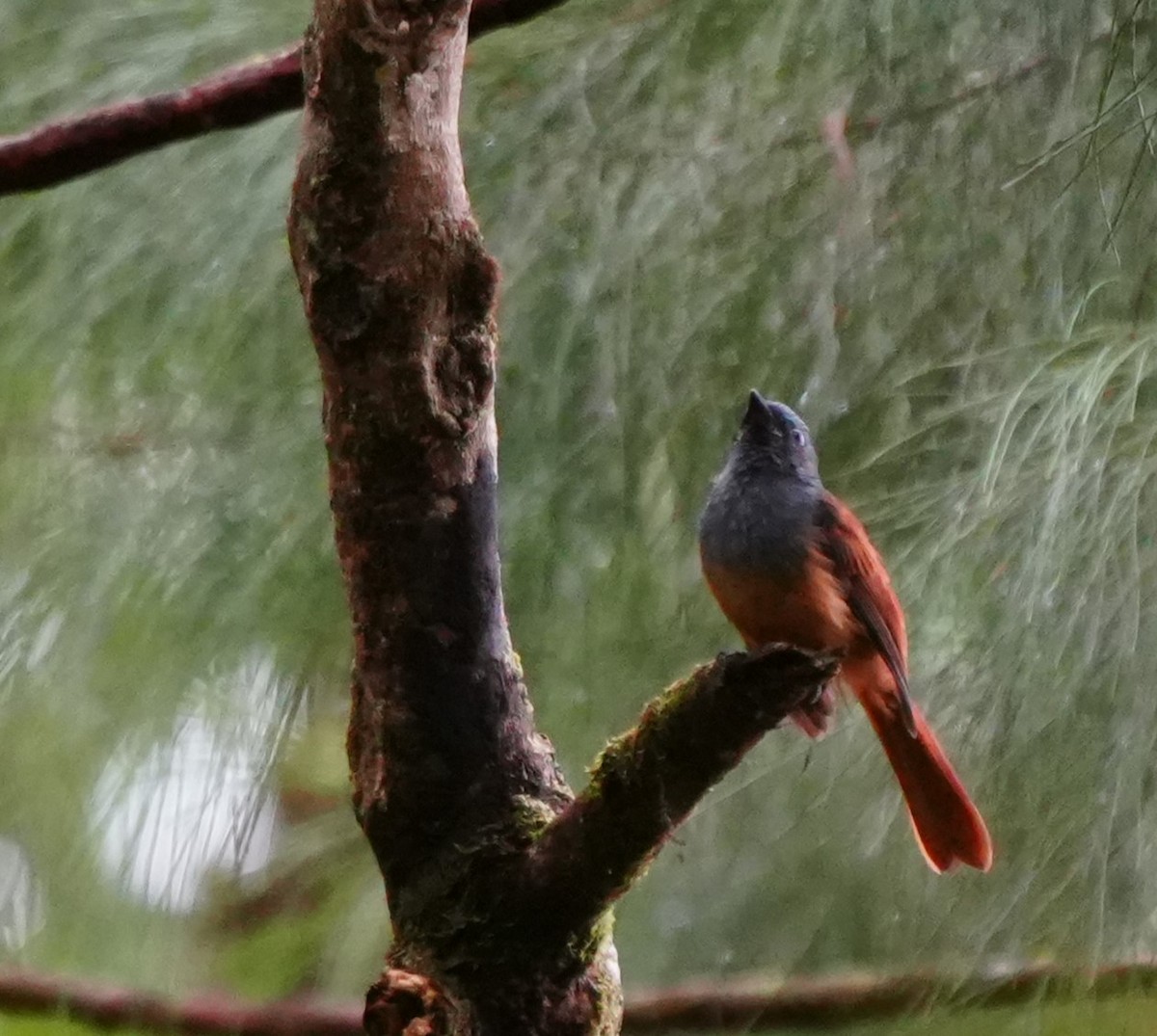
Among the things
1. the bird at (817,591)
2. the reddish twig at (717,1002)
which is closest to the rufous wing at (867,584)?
the bird at (817,591)

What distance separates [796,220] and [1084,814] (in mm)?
397

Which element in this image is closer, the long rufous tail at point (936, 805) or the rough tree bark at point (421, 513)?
the rough tree bark at point (421, 513)

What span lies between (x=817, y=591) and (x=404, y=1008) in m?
0.47

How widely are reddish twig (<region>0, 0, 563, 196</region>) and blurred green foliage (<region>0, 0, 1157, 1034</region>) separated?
78mm

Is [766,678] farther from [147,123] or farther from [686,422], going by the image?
[147,123]

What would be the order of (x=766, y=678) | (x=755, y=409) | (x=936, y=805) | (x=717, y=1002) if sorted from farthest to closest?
(x=717, y=1002) → (x=755, y=409) → (x=936, y=805) → (x=766, y=678)

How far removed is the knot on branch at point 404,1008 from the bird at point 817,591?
32cm

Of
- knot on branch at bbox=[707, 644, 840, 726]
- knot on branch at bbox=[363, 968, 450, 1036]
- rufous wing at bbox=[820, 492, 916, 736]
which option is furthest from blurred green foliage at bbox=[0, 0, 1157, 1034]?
knot on branch at bbox=[363, 968, 450, 1036]

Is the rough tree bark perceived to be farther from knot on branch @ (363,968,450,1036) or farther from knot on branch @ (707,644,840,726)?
knot on branch @ (707,644,840,726)

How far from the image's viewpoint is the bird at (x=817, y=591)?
3.12ft

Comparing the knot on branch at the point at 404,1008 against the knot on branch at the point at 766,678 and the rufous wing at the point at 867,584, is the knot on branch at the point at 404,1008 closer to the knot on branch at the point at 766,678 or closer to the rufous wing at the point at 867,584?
the knot on branch at the point at 766,678

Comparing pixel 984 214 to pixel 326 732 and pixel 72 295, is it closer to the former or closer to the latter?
pixel 72 295

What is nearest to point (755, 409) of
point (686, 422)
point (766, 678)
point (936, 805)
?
point (686, 422)

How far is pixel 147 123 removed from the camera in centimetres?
105
